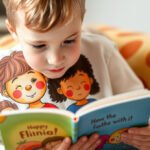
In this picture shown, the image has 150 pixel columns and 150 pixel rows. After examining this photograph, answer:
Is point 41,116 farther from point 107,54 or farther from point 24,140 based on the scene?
point 107,54

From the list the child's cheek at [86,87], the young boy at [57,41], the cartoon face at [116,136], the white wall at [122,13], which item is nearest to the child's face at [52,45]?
the young boy at [57,41]

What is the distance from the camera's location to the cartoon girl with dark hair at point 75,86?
38.3 inches

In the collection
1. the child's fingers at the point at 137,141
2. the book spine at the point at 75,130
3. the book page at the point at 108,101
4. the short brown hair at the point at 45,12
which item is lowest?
the child's fingers at the point at 137,141

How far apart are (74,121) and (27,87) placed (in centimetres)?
25

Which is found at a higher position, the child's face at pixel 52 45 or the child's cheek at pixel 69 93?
the child's face at pixel 52 45

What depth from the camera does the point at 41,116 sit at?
77 centimetres

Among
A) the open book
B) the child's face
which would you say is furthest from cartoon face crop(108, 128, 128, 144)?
the child's face

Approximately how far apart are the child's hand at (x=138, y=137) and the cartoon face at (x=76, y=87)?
0.59 ft

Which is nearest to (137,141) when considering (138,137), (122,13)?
(138,137)

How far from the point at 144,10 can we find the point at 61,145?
0.93 m

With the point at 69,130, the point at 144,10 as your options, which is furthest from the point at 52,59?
the point at 144,10

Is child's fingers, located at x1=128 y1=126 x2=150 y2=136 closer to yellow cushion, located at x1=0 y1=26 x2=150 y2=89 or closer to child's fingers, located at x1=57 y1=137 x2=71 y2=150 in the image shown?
child's fingers, located at x1=57 y1=137 x2=71 y2=150

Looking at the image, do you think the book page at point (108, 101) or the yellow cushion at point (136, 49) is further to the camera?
the yellow cushion at point (136, 49)

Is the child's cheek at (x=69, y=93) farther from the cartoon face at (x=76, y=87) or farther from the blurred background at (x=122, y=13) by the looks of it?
the blurred background at (x=122, y=13)
